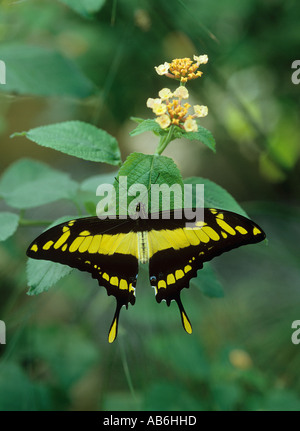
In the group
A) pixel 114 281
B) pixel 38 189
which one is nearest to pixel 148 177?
pixel 114 281

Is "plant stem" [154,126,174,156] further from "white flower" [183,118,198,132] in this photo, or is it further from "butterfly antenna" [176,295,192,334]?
"butterfly antenna" [176,295,192,334]

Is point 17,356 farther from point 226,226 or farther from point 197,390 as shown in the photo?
point 226,226

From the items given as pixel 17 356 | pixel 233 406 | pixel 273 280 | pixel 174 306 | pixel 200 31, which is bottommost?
pixel 233 406

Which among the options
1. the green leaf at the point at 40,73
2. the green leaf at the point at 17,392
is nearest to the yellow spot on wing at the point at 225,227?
the green leaf at the point at 40,73

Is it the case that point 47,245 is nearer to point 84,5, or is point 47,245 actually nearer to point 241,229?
point 241,229

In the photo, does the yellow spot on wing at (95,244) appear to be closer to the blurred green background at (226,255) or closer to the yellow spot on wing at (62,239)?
the yellow spot on wing at (62,239)

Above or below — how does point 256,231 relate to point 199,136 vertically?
below

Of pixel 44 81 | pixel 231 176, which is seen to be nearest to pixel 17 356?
pixel 44 81
